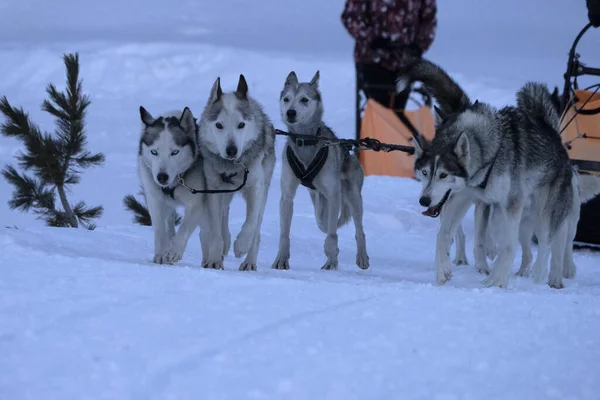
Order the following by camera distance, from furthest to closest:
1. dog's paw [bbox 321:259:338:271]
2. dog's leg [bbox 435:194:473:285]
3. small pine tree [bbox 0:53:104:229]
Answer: small pine tree [bbox 0:53:104:229] → dog's paw [bbox 321:259:338:271] → dog's leg [bbox 435:194:473:285]

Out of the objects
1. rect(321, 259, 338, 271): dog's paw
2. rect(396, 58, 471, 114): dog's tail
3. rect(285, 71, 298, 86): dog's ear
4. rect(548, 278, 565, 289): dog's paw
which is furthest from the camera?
rect(285, 71, 298, 86): dog's ear

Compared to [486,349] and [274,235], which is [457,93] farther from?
[274,235]

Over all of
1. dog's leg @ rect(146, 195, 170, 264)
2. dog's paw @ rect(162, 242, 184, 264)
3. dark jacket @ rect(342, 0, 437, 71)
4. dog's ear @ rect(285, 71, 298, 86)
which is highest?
dark jacket @ rect(342, 0, 437, 71)

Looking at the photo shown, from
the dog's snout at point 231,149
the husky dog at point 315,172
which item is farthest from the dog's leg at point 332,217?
the dog's snout at point 231,149

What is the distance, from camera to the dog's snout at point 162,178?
4406 millimetres

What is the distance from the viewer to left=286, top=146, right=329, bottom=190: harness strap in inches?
218

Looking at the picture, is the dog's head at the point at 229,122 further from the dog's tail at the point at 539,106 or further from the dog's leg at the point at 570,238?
the dog's leg at the point at 570,238

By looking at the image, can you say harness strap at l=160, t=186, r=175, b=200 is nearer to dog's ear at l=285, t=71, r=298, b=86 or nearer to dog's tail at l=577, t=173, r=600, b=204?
dog's ear at l=285, t=71, r=298, b=86

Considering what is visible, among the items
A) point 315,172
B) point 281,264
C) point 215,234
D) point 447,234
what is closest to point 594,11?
point 315,172

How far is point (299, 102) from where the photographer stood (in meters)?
5.71

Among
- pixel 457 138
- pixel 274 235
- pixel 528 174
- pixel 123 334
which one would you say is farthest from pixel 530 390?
pixel 274 235

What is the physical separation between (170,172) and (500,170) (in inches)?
72.2

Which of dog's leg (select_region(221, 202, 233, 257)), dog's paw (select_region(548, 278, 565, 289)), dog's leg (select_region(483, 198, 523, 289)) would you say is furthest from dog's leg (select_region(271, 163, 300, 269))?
dog's paw (select_region(548, 278, 565, 289))

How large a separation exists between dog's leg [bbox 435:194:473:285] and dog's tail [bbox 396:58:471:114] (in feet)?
1.84
